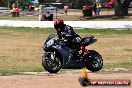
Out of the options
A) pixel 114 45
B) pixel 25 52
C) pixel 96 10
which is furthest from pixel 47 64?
pixel 96 10

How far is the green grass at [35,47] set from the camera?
15920 millimetres

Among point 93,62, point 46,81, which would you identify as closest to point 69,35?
point 93,62

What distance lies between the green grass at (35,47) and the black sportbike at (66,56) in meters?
1.05

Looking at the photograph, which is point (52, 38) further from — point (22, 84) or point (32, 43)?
point (32, 43)

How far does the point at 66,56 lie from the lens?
1312 cm

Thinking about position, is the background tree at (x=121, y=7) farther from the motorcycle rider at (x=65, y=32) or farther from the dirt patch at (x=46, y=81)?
the dirt patch at (x=46, y=81)

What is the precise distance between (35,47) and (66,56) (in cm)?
1015

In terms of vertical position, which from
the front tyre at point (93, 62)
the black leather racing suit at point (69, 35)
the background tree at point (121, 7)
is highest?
the black leather racing suit at point (69, 35)

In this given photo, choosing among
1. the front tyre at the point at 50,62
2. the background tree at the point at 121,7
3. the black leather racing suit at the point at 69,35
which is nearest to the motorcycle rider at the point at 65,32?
the black leather racing suit at the point at 69,35

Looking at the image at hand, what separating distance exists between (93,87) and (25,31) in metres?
23.0

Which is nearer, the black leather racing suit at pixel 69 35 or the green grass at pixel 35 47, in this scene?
the black leather racing suit at pixel 69 35

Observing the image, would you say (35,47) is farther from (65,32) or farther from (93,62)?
(65,32)

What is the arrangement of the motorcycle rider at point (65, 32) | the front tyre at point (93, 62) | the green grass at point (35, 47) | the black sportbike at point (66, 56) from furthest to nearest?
the green grass at point (35, 47) → the front tyre at point (93, 62) → the black sportbike at point (66, 56) → the motorcycle rider at point (65, 32)

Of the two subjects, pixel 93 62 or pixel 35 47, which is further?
pixel 35 47
